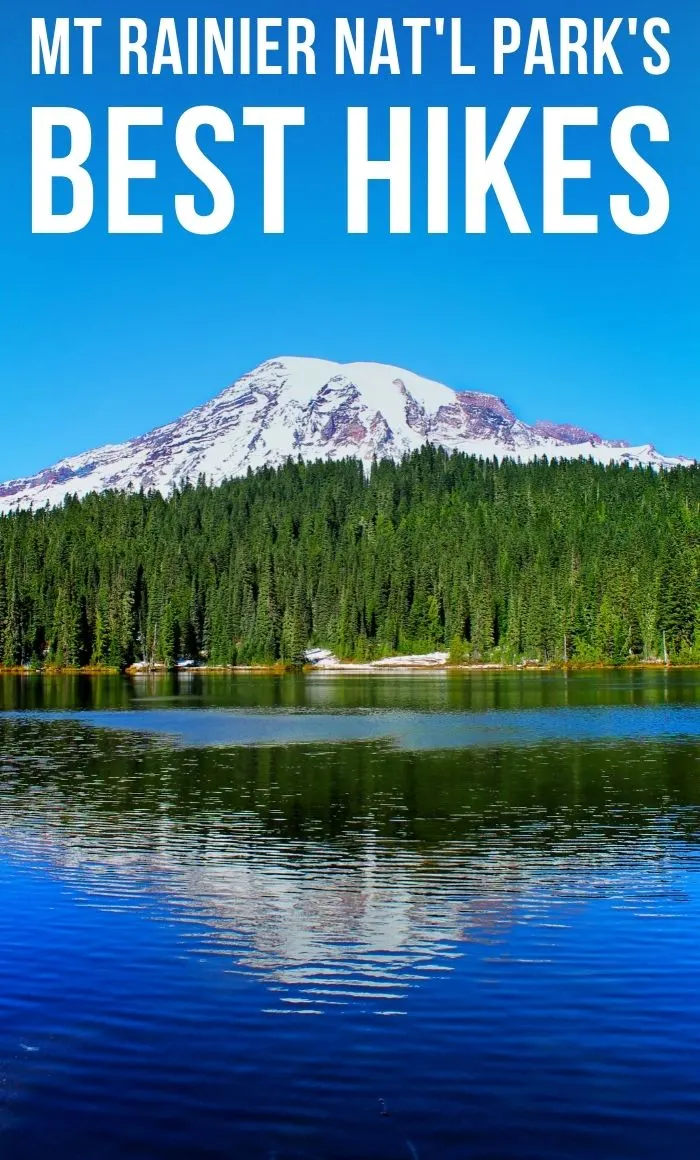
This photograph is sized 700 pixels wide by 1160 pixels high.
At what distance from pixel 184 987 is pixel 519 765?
3194 centimetres

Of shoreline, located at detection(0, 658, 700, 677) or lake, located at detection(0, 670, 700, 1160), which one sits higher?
shoreline, located at detection(0, 658, 700, 677)

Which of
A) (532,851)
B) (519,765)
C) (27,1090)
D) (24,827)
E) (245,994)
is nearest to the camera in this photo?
(27,1090)

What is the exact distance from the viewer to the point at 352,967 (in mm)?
17047

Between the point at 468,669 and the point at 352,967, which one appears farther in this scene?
the point at 468,669

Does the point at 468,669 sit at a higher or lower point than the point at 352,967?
higher

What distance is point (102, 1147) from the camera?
1101cm

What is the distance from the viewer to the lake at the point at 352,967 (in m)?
11.6

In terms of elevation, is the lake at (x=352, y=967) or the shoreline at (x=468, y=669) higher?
the shoreline at (x=468, y=669)

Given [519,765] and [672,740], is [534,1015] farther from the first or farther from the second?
Answer: [672,740]

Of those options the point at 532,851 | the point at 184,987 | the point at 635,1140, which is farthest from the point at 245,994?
the point at 532,851

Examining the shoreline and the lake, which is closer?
the lake

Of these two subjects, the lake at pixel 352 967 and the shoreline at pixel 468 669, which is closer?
the lake at pixel 352 967

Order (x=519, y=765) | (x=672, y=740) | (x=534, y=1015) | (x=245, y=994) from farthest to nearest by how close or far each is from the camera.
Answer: (x=672, y=740)
(x=519, y=765)
(x=245, y=994)
(x=534, y=1015)

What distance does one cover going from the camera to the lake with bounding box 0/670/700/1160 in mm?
11555
